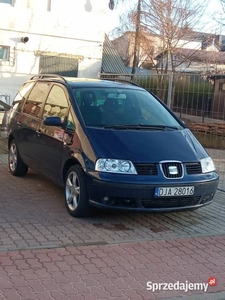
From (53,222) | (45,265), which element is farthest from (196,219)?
(45,265)

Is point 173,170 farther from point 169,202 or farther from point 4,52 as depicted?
point 4,52

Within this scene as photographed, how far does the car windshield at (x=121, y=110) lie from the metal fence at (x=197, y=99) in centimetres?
451

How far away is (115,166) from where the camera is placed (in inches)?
230

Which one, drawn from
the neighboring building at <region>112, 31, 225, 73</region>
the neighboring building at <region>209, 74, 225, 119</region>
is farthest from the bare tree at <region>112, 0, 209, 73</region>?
the neighboring building at <region>209, 74, 225, 119</region>

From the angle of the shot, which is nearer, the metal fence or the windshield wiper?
the windshield wiper

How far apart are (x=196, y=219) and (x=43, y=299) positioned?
3219 millimetres

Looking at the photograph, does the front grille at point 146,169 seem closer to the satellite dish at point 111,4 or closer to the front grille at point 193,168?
the front grille at point 193,168

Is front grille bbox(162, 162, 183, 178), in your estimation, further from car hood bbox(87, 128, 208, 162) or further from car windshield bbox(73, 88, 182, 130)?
car windshield bbox(73, 88, 182, 130)

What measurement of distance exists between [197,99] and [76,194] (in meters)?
6.80

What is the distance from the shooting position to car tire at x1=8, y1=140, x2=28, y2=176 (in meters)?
8.52

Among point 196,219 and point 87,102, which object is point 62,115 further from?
point 196,219

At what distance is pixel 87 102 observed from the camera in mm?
6855

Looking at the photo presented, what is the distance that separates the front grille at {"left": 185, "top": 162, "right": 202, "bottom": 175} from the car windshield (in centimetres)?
82
